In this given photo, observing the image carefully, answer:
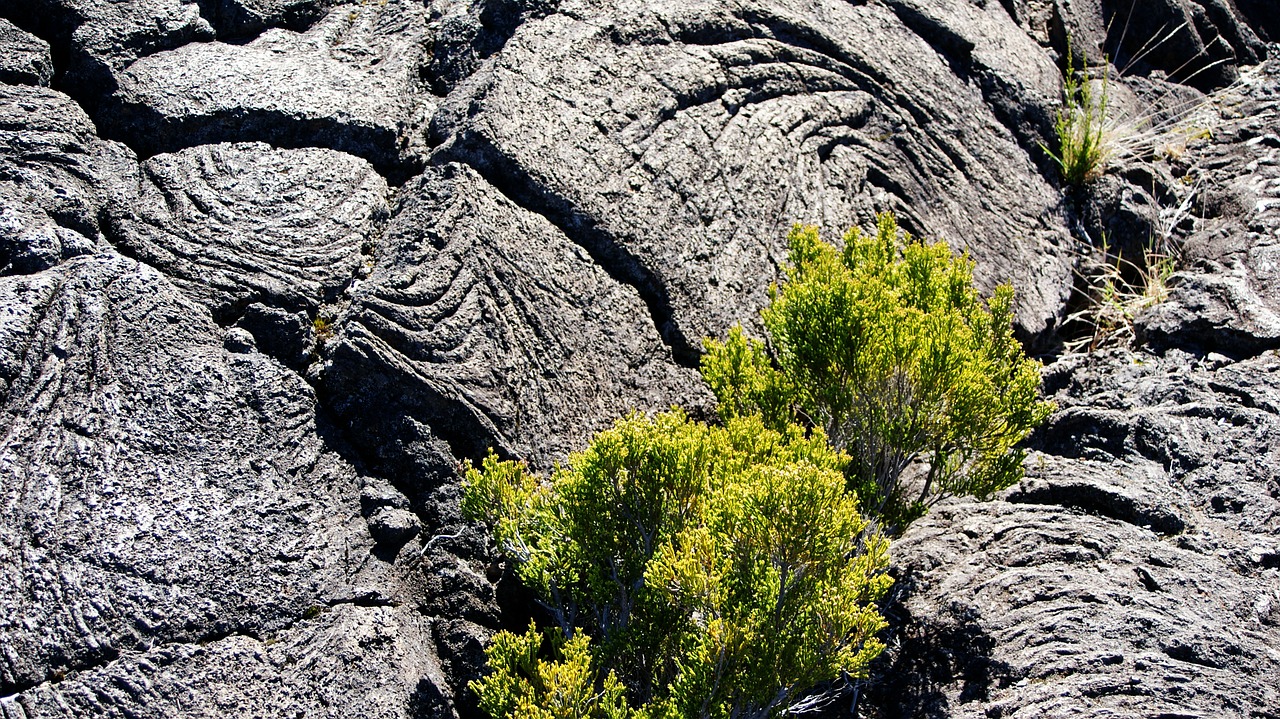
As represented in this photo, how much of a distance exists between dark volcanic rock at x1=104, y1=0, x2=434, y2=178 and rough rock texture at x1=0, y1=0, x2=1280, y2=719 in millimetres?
25

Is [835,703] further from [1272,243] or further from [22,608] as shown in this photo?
[1272,243]

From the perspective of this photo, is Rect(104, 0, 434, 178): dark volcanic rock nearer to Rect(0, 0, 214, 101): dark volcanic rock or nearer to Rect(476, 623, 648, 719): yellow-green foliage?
Rect(0, 0, 214, 101): dark volcanic rock

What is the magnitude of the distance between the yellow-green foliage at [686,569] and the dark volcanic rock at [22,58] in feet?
11.7

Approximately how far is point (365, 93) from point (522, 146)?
1.08 metres

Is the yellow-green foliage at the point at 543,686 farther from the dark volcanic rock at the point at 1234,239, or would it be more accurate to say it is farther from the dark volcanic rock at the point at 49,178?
A: the dark volcanic rock at the point at 1234,239

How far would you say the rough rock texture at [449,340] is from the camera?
181 inches

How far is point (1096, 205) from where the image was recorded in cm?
829

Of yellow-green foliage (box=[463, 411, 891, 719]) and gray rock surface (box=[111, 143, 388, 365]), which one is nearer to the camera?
yellow-green foliage (box=[463, 411, 891, 719])

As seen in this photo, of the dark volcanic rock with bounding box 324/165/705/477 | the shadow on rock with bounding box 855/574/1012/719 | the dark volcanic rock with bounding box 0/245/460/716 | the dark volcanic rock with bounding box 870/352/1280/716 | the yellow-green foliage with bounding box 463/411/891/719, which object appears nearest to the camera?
the yellow-green foliage with bounding box 463/411/891/719

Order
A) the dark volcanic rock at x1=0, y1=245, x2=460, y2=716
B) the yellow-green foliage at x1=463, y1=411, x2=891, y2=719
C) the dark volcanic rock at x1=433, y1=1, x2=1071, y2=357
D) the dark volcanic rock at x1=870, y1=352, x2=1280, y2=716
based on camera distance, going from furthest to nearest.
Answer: the dark volcanic rock at x1=433, y1=1, x2=1071, y2=357
the dark volcanic rock at x1=870, y1=352, x2=1280, y2=716
the dark volcanic rock at x1=0, y1=245, x2=460, y2=716
the yellow-green foliage at x1=463, y1=411, x2=891, y2=719

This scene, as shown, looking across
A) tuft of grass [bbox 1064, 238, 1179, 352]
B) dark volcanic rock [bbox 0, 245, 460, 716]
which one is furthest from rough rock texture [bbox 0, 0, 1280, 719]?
tuft of grass [bbox 1064, 238, 1179, 352]

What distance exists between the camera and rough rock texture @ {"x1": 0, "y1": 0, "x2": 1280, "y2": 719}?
460 cm

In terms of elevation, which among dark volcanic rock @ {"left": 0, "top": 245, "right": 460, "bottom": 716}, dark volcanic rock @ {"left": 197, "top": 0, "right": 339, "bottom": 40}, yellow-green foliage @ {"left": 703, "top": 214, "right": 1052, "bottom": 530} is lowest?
dark volcanic rock @ {"left": 0, "top": 245, "right": 460, "bottom": 716}

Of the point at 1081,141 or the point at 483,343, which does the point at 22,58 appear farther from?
the point at 1081,141
